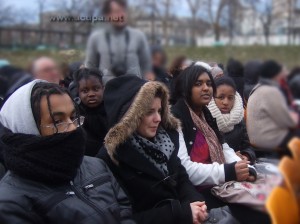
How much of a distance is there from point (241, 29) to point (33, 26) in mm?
1866

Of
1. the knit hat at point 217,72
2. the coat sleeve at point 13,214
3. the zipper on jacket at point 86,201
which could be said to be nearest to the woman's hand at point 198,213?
the zipper on jacket at point 86,201

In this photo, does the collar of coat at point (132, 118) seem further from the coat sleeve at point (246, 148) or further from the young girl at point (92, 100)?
the coat sleeve at point (246, 148)

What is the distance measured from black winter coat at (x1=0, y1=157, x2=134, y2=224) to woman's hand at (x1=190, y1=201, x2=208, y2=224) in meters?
0.38

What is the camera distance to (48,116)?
6.52 ft

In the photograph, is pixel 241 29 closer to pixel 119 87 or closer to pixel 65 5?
pixel 119 87

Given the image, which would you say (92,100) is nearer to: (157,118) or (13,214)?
(157,118)

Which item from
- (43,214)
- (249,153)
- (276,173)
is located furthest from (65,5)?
(276,173)

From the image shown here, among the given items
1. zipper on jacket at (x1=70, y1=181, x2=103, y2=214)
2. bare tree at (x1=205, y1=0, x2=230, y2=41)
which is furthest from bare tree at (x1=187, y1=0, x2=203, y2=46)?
zipper on jacket at (x1=70, y1=181, x2=103, y2=214)

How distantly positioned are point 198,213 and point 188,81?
1062mm

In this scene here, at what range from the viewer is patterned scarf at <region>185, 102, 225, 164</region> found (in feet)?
9.29

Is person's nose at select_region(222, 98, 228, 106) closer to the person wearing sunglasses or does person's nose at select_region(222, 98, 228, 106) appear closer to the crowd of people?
the crowd of people

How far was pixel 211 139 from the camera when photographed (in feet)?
9.38

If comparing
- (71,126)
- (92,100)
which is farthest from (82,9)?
(71,126)

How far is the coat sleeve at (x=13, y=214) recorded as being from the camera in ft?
5.78
